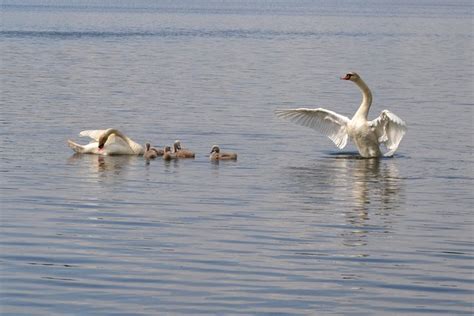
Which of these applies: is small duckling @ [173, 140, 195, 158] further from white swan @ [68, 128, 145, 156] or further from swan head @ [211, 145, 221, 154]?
white swan @ [68, 128, 145, 156]

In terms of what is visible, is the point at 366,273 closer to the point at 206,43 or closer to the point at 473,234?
the point at 473,234

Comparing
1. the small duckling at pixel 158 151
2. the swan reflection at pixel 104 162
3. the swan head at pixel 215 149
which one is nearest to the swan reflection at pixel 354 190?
the swan head at pixel 215 149

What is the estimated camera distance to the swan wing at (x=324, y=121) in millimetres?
23578

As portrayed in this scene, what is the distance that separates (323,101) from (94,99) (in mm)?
5505

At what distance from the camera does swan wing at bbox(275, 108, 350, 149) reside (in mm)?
23578

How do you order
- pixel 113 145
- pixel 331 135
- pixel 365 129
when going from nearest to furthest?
1. pixel 113 145
2. pixel 365 129
3. pixel 331 135

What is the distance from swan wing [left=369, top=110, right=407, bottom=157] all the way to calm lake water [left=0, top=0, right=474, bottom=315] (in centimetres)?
43

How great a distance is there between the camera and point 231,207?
664 inches

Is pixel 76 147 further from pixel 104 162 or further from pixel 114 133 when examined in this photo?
pixel 104 162

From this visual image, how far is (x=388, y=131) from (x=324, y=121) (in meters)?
1.45

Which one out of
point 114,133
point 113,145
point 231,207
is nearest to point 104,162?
point 113,145

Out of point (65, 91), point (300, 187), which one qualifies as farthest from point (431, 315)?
point (65, 91)

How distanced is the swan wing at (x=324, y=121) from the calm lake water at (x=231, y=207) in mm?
326

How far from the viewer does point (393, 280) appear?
1268cm
